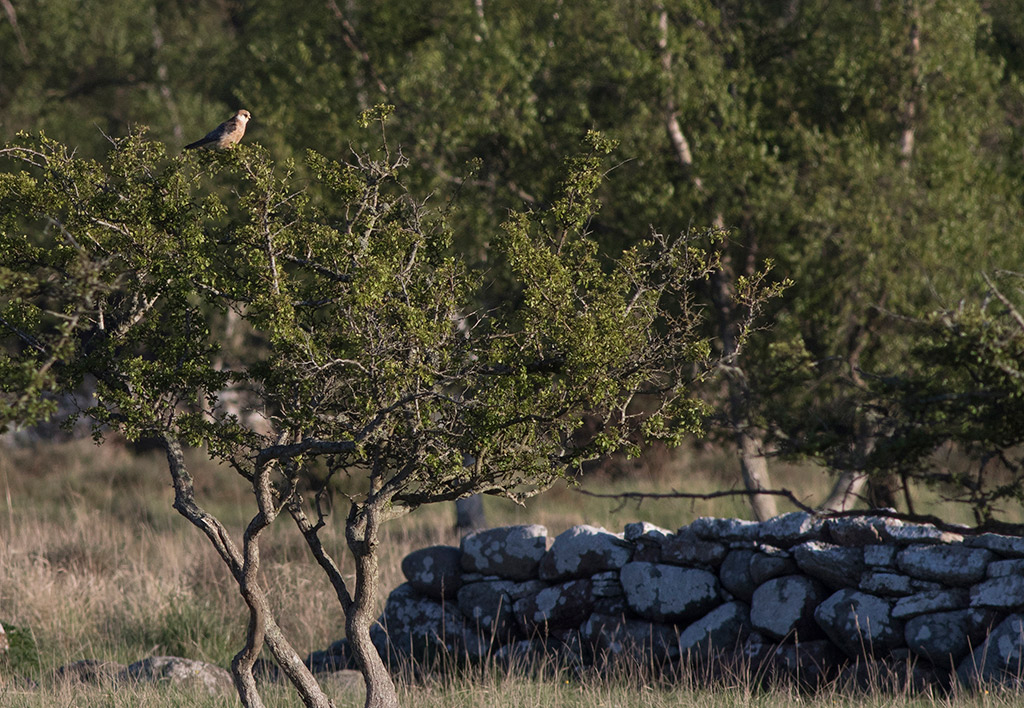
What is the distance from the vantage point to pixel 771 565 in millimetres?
7656

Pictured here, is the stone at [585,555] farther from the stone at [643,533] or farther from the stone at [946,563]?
the stone at [946,563]

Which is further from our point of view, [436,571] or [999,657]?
[436,571]

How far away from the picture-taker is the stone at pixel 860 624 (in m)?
7.07

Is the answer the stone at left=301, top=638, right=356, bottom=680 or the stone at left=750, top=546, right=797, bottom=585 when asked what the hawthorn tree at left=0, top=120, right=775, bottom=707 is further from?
the stone at left=301, top=638, right=356, bottom=680

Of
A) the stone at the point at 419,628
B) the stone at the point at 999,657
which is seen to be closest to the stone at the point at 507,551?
the stone at the point at 419,628

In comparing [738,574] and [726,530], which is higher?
[726,530]

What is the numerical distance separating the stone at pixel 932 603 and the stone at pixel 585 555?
219 cm

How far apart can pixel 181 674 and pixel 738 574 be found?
4.26 metres

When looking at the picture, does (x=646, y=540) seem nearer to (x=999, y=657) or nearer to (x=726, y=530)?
(x=726, y=530)

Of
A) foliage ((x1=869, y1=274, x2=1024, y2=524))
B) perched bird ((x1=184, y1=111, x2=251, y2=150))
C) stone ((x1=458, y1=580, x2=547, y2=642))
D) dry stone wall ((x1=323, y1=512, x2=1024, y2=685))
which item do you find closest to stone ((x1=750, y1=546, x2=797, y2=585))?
dry stone wall ((x1=323, y1=512, x2=1024, y2=685))

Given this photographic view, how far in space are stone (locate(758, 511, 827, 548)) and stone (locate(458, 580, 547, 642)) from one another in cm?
195

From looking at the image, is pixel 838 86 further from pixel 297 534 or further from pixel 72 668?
pixel 72 668

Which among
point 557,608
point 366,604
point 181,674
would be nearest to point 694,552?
point 557,608

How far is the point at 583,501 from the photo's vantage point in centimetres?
1667
